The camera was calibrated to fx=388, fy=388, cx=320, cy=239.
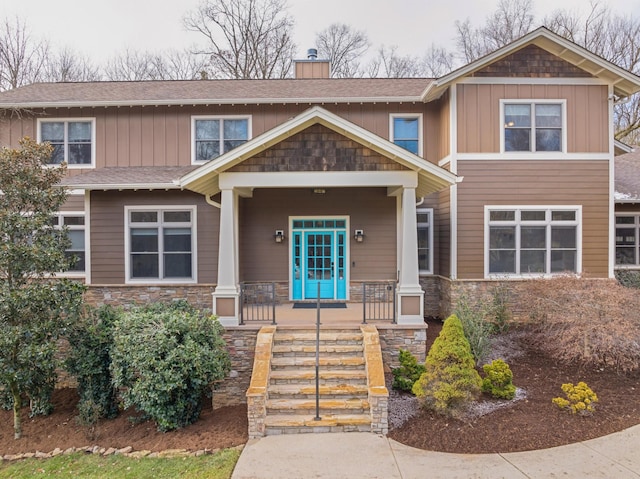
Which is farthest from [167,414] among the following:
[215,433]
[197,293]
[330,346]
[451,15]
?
[451,15]

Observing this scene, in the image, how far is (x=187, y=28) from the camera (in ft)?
76.5

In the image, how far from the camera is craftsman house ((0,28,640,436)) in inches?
399

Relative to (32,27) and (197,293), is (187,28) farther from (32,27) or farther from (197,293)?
(197,293)

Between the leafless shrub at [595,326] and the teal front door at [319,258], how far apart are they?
5.14m

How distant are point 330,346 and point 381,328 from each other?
43.4 inches

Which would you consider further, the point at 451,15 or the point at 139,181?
the point at 451,15

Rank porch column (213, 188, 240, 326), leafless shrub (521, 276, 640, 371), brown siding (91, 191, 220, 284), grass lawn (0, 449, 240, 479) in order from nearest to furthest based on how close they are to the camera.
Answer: grass lawn (0, 449, 240, 479), leafless shrub (521, 276, 640, 371), porch column (213, 188, 240, 326), brown siding (91, 191, 220, 284)

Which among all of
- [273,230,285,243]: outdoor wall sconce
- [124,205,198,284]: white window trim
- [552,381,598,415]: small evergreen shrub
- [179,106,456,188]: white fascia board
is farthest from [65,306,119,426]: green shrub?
[552,381,598,415]: small evergreen shrub

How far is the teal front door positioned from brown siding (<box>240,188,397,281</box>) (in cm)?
23

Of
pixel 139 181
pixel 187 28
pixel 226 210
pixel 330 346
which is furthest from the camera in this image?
pixel 187 28

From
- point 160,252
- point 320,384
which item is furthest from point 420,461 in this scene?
point 160,252

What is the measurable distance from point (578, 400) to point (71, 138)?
13.8 metres

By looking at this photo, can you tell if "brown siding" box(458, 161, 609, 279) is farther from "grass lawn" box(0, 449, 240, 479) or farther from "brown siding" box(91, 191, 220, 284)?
"grass lawn" box(0, 449, 240, 479)

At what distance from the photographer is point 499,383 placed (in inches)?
259
